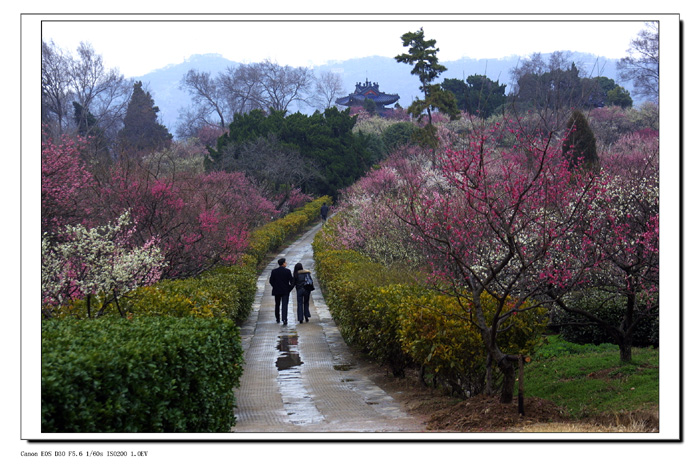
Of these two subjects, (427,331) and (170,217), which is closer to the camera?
(427,331)

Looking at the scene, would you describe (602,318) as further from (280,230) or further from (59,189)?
(280,230)

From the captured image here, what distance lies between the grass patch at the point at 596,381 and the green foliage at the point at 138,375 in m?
4.10

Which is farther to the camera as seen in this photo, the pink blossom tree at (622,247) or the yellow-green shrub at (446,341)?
the pink blossom tree at (622,247)

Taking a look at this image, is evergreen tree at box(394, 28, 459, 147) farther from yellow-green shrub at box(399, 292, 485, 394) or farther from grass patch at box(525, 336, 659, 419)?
yellow-green shrub at box(399, 292, 485, 394)

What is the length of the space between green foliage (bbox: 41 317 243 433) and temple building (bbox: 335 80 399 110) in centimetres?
7296

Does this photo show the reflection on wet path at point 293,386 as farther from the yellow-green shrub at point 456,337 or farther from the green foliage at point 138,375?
the yellow-green shrub at point 456,337

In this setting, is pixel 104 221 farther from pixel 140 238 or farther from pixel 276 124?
pixel 276 124

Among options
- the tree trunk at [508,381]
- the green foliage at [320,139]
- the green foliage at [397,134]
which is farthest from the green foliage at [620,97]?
the tree trunk at [508,381]

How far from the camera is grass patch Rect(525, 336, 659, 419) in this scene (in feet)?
25.6

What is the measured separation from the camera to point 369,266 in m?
15.8

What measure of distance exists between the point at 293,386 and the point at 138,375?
15.9 ft

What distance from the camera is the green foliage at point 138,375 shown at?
13.2ft

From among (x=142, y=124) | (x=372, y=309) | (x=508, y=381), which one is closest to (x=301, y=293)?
(x=372, y=309)

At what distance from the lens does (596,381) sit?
29.9 feet
